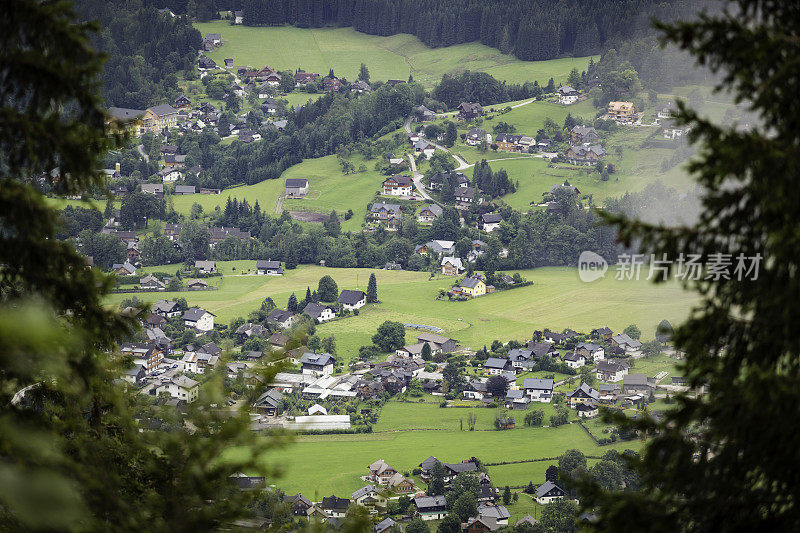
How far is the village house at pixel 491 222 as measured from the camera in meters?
39.7

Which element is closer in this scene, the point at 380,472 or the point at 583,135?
the point at 380,472

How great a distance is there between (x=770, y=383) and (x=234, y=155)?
156ft

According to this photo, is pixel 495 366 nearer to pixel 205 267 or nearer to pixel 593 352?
pixel 593 352

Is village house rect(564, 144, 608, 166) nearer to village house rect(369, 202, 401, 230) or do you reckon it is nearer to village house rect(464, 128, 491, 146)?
village house rect(464, 128, 491, 146)

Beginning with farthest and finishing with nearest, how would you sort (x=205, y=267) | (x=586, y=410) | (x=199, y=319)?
(x=205, y=267) < (x=199, y=319) < (x=586, y=410)

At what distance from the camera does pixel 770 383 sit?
2.46 metres

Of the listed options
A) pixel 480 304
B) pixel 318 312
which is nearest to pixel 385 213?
pixel 480 304

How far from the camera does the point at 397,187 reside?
140 ft

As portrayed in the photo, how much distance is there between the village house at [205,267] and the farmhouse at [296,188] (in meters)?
9.02

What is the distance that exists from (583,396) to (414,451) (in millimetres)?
6314

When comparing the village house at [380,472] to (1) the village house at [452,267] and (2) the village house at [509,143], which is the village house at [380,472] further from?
(2) the village house at [509,143]

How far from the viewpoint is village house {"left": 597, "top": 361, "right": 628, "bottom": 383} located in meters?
25.5

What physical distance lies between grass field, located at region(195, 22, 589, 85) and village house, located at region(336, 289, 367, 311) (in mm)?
28631

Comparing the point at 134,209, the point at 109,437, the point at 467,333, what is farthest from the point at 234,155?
the point at 109,437
